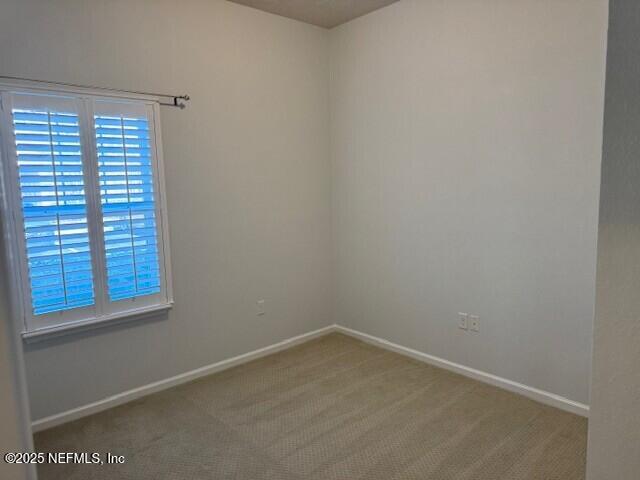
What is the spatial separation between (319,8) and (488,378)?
3.04 m

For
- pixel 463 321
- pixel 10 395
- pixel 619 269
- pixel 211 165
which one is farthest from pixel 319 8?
pixel 10 395

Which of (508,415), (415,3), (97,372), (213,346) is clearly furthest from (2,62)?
(508,415)

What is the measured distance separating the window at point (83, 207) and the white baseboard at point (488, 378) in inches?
72.0

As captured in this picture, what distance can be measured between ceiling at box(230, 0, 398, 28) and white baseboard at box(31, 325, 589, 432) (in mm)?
2703

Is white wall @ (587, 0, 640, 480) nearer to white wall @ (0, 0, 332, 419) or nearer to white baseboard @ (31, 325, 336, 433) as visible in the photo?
white baseboard @ (31, 325, 336, 433)

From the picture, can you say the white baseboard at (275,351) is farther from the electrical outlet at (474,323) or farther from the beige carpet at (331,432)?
the electrical outlet at (474,323)

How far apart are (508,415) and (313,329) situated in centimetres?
187

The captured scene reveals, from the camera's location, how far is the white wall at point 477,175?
2.60 metres

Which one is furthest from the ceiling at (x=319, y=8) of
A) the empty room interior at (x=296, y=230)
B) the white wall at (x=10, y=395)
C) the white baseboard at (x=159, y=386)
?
the white wall at (x=10, y=395)

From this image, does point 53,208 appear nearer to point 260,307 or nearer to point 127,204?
point 127,204

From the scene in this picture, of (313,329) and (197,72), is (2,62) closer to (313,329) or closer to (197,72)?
(197,72)

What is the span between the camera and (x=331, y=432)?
8.40ft

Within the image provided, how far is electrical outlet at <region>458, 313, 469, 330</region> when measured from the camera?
10.6ft

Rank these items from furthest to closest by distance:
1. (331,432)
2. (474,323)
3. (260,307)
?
(260,307)
(474,323)
(331,432)
